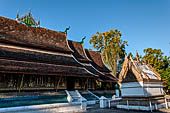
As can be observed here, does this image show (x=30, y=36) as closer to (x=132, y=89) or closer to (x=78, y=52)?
(x=78, y=52)

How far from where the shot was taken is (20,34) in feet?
44.0

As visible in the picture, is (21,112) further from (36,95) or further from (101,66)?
(101,66)

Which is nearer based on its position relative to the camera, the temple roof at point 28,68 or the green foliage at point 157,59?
the temple roof at point 28,68

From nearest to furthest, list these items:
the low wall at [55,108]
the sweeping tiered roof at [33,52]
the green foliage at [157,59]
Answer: the low wall at [55,108] → the sweeping tiered roof at [33,52] → the green foliage at [157,59]

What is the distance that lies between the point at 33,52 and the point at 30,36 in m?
2.28

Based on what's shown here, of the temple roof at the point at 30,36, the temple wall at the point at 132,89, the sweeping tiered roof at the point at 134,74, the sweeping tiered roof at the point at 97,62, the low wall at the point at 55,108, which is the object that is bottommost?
the low wall at the point at 55,108

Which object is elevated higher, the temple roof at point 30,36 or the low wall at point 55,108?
the temple roof at point 30,36

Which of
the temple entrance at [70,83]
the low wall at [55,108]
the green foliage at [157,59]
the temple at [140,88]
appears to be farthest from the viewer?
the green foliage at [157,59]

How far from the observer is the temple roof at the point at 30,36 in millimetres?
12320

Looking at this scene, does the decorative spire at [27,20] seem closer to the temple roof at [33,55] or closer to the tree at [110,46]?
the temple roof at [33,55]

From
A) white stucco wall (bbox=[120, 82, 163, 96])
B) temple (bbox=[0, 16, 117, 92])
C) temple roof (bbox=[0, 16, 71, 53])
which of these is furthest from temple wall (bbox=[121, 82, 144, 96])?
temple roof (bbox=[0, 16, 71, 53])

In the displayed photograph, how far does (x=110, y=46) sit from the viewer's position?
29.7 m

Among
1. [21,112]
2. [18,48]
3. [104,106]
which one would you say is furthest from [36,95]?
[104,106]

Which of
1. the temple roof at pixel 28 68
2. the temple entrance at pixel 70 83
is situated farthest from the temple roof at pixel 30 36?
the temple entrance at pixel 70 83
